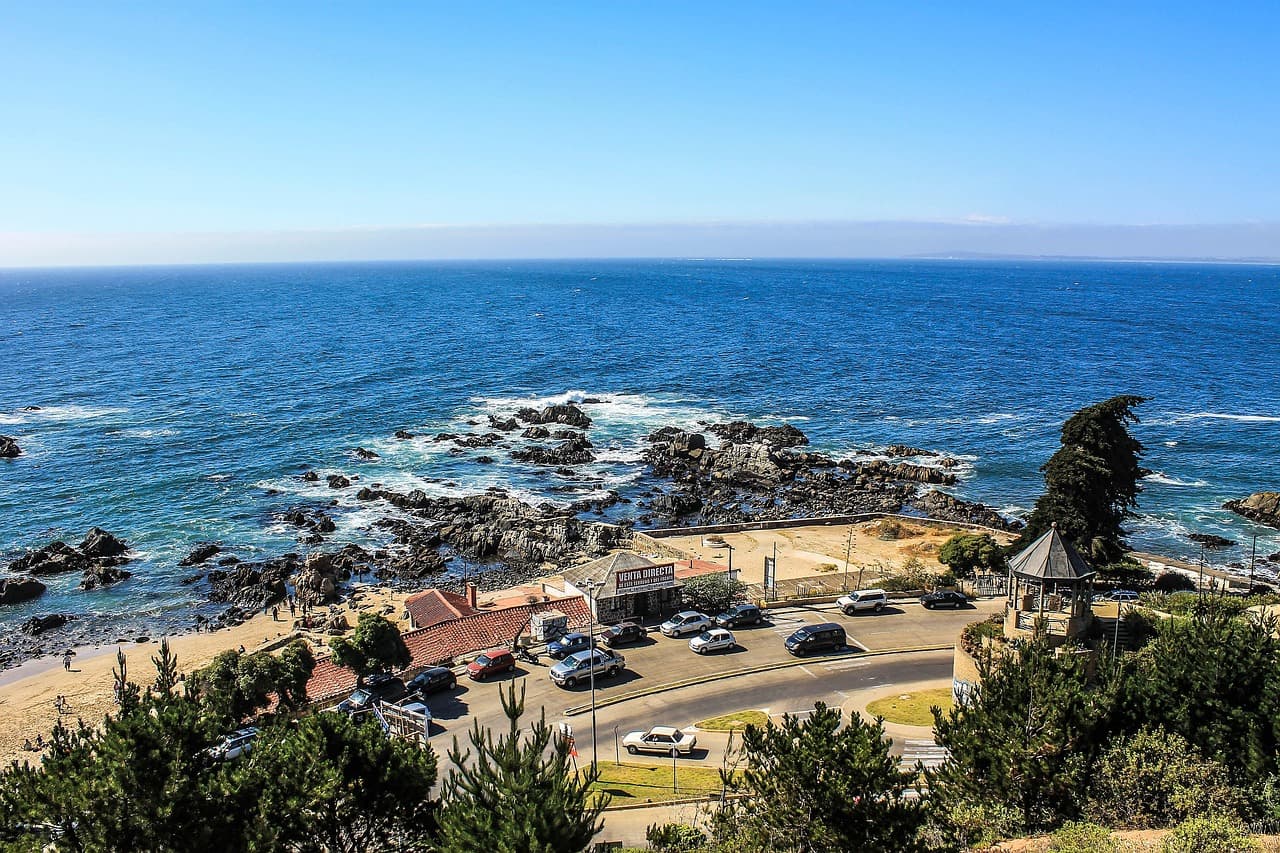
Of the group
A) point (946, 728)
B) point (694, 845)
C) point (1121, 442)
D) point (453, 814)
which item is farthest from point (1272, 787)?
point (1121, 442)

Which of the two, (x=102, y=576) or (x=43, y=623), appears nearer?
(x=43, y=623)

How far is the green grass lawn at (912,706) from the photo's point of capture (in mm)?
33281

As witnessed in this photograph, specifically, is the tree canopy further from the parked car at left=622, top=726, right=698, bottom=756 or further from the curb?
the parked car at left=622, top=726, right=698, bottom=756

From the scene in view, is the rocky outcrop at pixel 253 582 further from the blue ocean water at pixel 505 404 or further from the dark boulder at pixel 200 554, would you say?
the dark boulder at pixel 200 554

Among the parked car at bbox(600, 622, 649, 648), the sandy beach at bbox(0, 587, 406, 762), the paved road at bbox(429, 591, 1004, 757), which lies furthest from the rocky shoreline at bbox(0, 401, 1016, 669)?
the paved road at bbox(429, 591, 1004, 757)

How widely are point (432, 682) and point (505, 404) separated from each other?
227 ft

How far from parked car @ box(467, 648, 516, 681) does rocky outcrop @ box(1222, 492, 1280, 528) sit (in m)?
57.1

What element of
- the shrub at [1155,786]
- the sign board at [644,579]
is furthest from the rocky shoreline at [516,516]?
the shrub at [1155,786]

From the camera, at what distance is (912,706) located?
34406 millimetres

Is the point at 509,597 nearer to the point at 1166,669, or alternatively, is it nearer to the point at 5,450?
the point at 1166,669

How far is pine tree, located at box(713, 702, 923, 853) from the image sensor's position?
19266mm

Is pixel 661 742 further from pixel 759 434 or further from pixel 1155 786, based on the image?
pixel 759 434

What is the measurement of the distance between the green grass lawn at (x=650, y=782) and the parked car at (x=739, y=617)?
12218mm

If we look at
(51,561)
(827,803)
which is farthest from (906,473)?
(51,561)
